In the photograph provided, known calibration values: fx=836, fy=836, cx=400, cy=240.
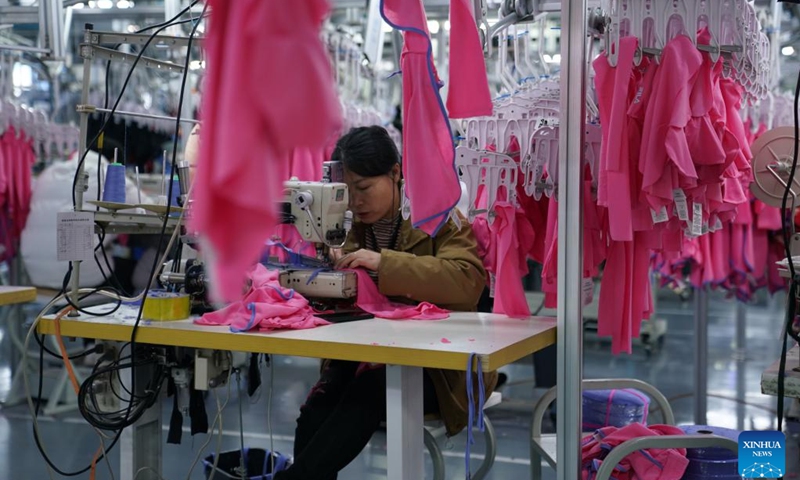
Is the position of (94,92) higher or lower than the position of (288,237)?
higher

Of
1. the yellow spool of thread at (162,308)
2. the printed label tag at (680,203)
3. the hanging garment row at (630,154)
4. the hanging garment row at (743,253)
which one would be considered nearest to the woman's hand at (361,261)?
the hanging garment row at (630,154)

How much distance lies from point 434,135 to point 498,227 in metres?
0.57

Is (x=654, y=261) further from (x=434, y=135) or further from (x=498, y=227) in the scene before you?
(x=434, y=135)

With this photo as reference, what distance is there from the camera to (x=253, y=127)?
2.86ft

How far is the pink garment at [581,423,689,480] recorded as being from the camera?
2.05 m

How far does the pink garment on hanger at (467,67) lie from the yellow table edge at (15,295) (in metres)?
1.60

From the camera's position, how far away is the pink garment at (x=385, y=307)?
7.52 feet

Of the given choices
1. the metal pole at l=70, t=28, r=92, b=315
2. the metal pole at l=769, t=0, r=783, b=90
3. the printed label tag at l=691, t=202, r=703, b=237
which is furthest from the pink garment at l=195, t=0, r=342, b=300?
the metal pole at l=769, t=0, r=783, b=90

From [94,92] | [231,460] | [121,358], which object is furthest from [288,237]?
[94,92]

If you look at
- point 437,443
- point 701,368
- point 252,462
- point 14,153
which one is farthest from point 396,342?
point 14,153

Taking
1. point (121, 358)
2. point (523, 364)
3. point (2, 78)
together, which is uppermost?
point (2, 78)

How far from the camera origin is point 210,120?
2.95 feet

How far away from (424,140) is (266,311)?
59 centimetres

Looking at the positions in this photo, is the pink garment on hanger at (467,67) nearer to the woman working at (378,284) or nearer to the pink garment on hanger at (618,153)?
the pink garment on hanger at (618,153)
